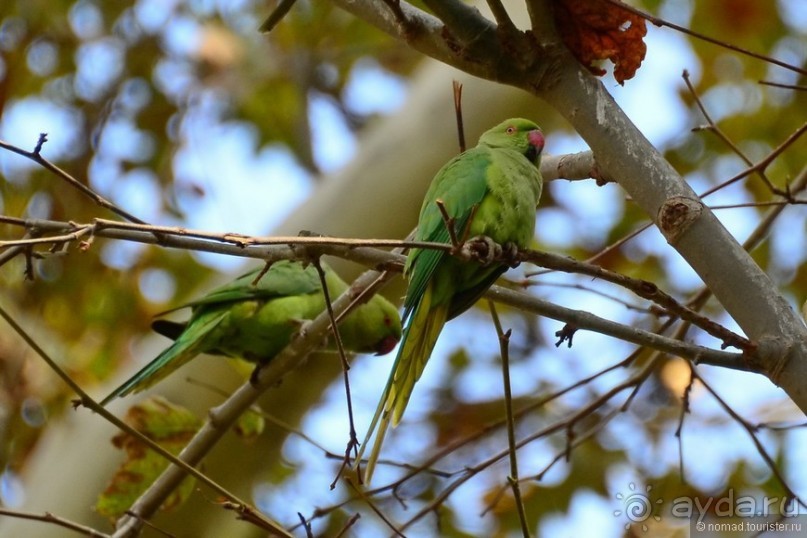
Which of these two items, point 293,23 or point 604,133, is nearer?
point 604,133

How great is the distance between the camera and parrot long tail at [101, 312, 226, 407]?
11.9 ft

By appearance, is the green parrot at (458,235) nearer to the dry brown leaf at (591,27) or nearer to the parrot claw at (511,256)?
the parrot claw at (511,256)

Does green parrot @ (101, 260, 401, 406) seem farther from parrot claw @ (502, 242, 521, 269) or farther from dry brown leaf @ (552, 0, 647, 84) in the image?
dry brown leaf @ (552, 0, 647, 84)

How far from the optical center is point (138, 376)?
3.65 meters

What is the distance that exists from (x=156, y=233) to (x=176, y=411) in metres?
1.89

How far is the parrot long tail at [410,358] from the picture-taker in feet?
8.36

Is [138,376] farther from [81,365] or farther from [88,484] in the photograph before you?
[81,365]

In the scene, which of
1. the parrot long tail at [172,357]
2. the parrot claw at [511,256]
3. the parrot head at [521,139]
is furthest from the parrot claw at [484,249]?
the parrot long tail at [172,357]

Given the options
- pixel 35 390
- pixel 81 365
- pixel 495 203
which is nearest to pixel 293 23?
pixel 81 365

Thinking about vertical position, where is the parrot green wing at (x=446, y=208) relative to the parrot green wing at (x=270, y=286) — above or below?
below

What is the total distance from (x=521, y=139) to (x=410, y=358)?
3.48ft

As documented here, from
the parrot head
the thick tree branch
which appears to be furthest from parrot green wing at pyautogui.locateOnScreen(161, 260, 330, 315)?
the thick tree branch

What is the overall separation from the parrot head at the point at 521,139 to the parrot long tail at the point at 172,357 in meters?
1.63

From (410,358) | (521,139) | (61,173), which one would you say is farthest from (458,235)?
(61,173)
